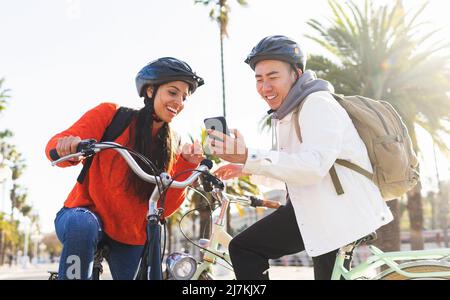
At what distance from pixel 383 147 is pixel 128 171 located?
1365 millimetres

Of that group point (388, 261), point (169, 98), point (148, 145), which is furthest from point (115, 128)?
point (388, 261)

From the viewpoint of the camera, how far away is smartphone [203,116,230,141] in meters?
2.03

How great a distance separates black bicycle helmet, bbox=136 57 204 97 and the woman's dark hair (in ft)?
0.27

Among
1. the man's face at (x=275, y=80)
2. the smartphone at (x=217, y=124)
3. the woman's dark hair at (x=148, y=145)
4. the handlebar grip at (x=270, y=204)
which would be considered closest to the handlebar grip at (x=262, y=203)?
the handlebar grip at (x=270, y=204)

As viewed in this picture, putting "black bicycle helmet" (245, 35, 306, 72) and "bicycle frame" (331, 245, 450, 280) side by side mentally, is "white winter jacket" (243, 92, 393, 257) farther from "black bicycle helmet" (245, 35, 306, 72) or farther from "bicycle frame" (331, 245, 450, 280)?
"black bicycle helmet" (245, 35, 306, 72)

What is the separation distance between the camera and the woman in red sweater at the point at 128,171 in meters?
2.57

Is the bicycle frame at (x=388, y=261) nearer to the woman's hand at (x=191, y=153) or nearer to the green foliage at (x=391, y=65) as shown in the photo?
the woman's hand at (x=191, y=153)

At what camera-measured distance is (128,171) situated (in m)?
2.70

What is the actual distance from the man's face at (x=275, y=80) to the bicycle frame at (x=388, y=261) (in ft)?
2.95

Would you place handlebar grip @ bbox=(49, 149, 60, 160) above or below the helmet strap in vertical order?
below

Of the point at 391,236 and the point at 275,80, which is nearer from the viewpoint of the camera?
the point at 275,80

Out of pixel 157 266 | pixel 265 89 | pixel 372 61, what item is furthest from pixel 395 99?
pixel 157 266

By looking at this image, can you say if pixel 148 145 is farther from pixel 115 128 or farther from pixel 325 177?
pixel 325 177

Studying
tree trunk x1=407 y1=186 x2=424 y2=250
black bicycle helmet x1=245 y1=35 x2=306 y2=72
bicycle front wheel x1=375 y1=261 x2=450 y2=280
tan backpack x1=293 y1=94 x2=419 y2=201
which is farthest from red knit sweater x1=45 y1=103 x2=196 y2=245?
tree trunk x1=407 y1=186 x2=424 y2=250
